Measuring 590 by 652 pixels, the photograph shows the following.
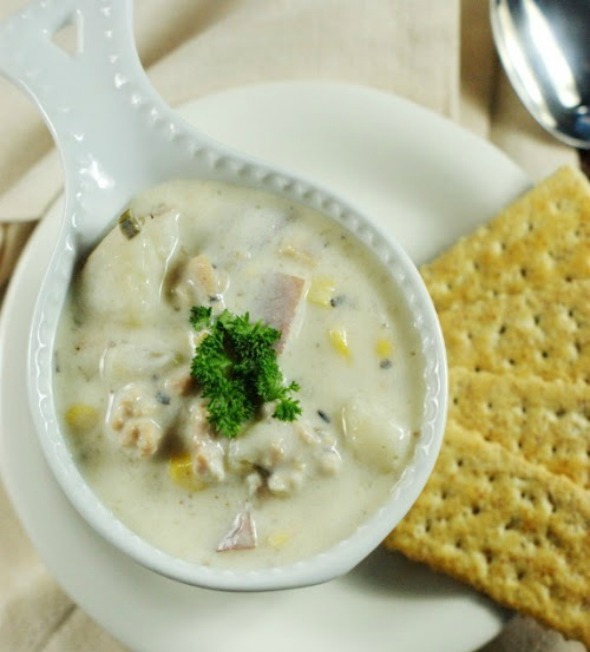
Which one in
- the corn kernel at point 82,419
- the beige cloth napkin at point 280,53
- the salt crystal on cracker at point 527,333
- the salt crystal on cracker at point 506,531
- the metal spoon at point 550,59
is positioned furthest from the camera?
the metal spoon at point 550,59

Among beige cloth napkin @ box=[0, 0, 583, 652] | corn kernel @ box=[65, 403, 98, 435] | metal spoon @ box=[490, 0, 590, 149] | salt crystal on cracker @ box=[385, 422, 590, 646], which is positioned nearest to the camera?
corn kernel @ box=[65, 403, 98, 435]

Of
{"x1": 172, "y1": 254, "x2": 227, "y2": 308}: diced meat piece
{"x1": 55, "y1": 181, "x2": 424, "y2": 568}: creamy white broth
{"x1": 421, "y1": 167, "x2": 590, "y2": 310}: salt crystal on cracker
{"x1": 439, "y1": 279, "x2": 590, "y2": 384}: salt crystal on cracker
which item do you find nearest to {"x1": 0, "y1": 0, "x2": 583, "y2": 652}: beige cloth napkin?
{"x1": 421, "y1": 167, "x2": 590, "y2": 310}: salt crystal on cracker

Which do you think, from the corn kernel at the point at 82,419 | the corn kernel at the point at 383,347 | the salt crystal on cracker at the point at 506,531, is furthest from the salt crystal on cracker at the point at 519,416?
the corn kernel at the point at 82,419

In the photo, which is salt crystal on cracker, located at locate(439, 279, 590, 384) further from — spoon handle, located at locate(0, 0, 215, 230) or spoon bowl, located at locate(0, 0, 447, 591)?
spoon handle, located at locate(0, 0, 215, 230)

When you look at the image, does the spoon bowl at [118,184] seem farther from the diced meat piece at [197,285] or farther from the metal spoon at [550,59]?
the metal spoon at [550,59]

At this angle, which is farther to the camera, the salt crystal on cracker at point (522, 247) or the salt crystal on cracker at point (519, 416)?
the salt crystal on cracker at point (522, 247)

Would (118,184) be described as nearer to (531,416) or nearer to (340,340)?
(340,340)

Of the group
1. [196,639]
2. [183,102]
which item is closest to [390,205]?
[183,102]
